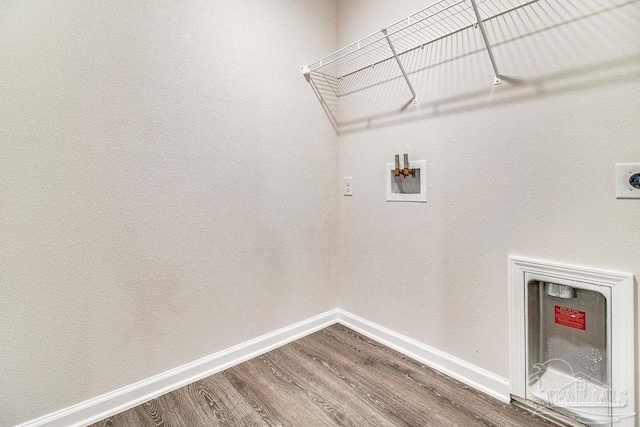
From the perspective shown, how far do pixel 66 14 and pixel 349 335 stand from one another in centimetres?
222

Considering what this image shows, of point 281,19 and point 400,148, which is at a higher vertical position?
point 281,19

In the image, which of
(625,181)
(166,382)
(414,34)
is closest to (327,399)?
(166,382)

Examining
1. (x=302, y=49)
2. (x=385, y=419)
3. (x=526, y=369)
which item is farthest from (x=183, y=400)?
(x=302, y=49)

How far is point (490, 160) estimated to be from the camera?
142cm

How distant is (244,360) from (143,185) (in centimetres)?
112

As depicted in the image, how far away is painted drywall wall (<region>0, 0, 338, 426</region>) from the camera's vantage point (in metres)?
1.21

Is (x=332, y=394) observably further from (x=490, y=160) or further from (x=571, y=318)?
(x=490, y=160)

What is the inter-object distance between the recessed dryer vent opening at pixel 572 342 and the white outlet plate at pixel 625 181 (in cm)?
29

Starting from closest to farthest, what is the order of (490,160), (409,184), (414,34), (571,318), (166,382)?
(571,318), (490,160), (166,382), (414,34), (409,184)

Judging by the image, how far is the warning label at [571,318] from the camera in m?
1.26

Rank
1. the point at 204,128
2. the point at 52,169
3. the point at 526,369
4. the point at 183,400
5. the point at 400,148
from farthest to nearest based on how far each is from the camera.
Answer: the point at 400,148
the point at 204,128
the point at 183,400
the point at 526,369
the point at 52,169

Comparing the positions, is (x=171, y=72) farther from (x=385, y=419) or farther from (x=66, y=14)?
(x=385, y=419)

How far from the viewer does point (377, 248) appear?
1.98 m

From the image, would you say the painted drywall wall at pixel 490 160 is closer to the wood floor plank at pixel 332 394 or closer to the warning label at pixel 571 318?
the warning label at pixel 571 318
